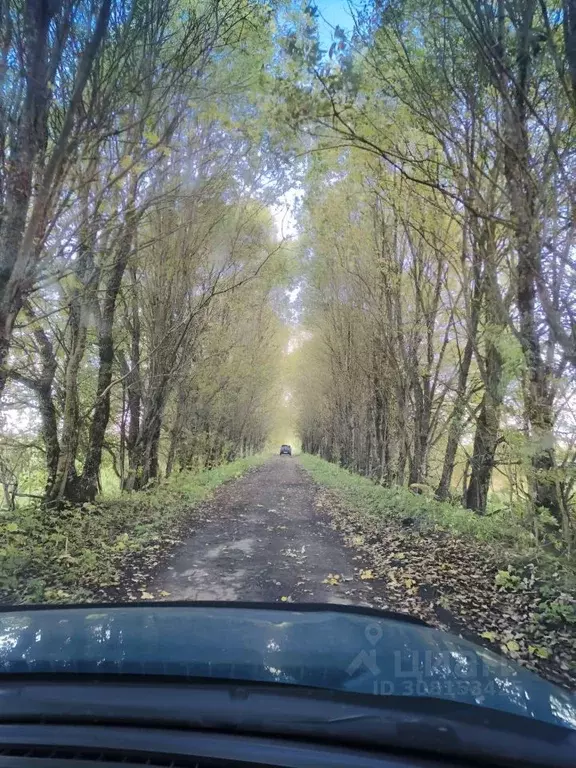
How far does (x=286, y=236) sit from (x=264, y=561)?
298 inches

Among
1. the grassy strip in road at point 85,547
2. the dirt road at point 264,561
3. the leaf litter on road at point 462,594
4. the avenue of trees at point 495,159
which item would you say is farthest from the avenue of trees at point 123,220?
the leaf litter on road at point 462,594

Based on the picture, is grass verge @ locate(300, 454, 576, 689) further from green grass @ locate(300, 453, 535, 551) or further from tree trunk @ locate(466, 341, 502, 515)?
tree trunk @ locate(466, 341, 502, 515)

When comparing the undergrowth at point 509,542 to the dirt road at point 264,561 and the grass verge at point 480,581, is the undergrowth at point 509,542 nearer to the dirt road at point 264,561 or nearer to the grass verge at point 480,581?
the grass verge at point 480,581

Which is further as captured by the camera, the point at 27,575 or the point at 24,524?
the point at 24,524

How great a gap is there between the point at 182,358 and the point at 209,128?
19.2 ft

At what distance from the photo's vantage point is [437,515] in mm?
9094

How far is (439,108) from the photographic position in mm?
5969

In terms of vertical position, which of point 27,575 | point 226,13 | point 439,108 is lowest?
point 27,575

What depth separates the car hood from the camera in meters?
1.78

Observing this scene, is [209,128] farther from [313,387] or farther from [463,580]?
[313,387]

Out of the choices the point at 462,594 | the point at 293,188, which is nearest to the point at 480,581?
the point at 462,594

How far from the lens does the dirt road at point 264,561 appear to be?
19.4ft

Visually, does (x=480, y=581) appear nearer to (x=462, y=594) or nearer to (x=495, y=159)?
(x=462, y=594)

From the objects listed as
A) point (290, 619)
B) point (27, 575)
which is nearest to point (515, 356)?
point (290, 619)
